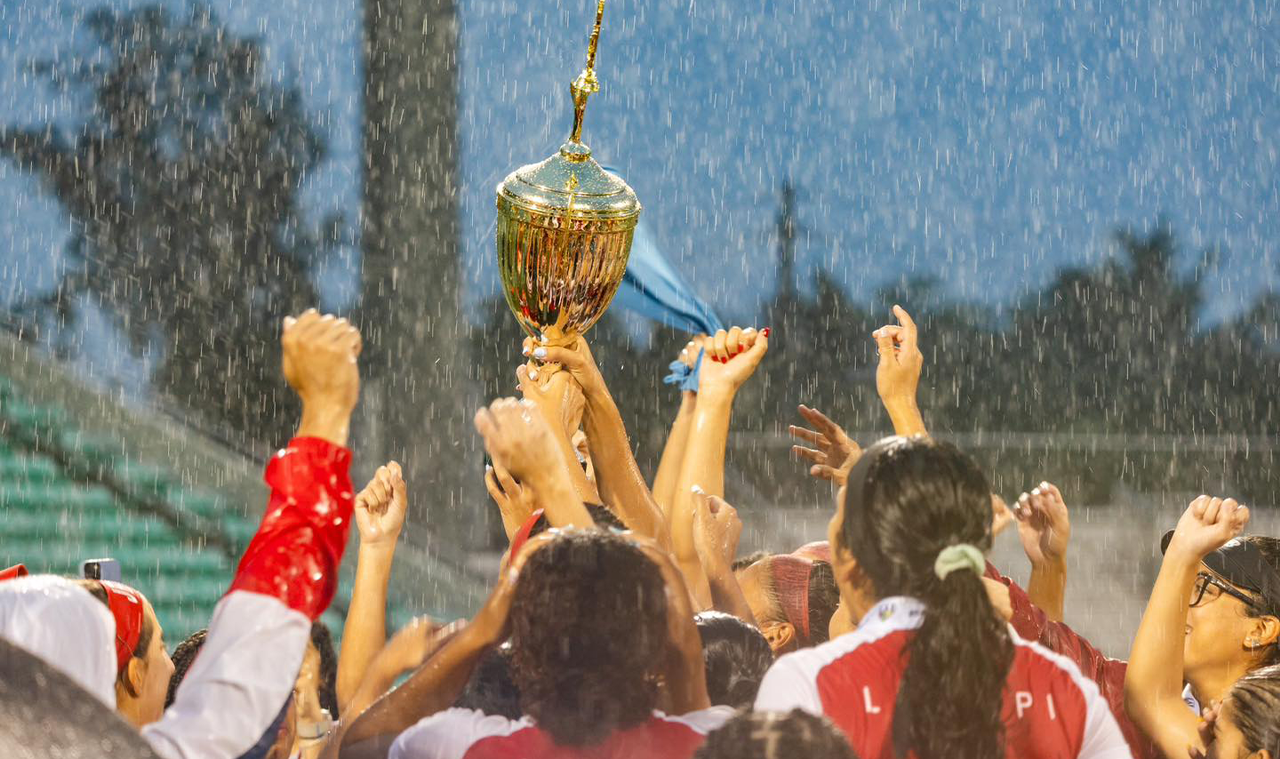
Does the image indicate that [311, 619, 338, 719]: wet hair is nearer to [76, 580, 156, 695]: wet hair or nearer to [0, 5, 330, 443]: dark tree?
[76, 580, 156, 695]: wet hair

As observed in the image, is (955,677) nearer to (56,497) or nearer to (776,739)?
(776,739)

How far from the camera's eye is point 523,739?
6.03 ft

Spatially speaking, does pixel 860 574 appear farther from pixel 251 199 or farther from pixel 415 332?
pixel 251 199

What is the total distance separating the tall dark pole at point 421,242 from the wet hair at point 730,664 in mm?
7679

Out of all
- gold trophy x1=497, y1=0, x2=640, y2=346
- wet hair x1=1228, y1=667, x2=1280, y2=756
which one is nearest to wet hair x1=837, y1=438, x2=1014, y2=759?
wet hair x1=1228, y1=667, x2=1280, y2=756

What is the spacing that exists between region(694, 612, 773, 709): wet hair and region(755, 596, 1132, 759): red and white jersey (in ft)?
1.38

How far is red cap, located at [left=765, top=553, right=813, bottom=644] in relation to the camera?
9.18ft

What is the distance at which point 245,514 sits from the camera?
8.56 metres

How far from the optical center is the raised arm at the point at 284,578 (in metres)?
1.53

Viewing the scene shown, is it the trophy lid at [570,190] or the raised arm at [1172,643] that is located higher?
the trophy lid at [570,190]

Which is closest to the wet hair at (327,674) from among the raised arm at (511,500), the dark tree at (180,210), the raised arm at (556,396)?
the raised arm at (511,500)

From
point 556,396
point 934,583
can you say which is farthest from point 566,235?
point 934,583

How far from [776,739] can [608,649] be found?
11.9 inches

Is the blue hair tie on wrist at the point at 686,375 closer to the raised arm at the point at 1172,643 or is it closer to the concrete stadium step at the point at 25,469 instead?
the raised arm at the point at 1172,643
